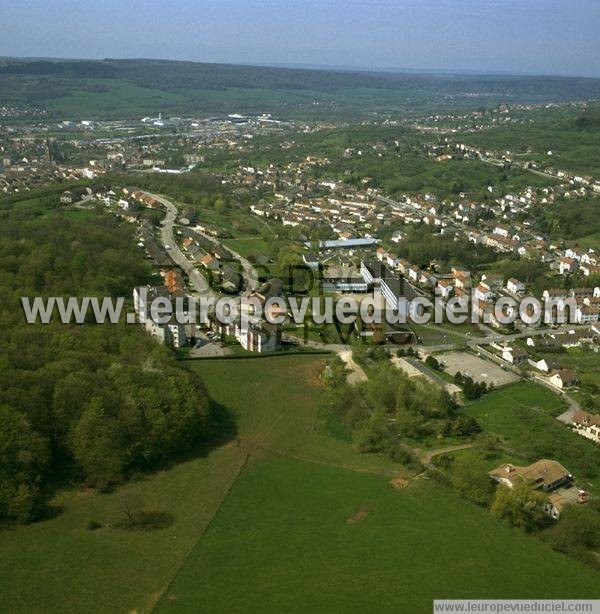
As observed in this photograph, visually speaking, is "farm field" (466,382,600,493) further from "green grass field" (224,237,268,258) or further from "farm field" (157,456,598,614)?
"green grass field" (224,237,268,258)

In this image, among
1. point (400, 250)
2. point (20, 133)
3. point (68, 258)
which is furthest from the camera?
point (20, 133)

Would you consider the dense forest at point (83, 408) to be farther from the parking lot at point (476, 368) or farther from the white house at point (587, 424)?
the white house at point (587, 424)

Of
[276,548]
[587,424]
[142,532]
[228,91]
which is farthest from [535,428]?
[228,91]

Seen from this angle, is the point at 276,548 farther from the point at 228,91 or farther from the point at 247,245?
the point at 228,91

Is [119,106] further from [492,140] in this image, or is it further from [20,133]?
[492,140]

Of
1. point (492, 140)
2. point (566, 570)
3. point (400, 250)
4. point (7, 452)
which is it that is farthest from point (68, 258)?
point (492, 140)

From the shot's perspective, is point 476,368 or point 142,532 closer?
point 142,532

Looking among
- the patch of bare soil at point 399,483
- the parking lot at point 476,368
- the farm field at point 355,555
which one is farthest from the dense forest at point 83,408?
the parking lot at point 476,368
